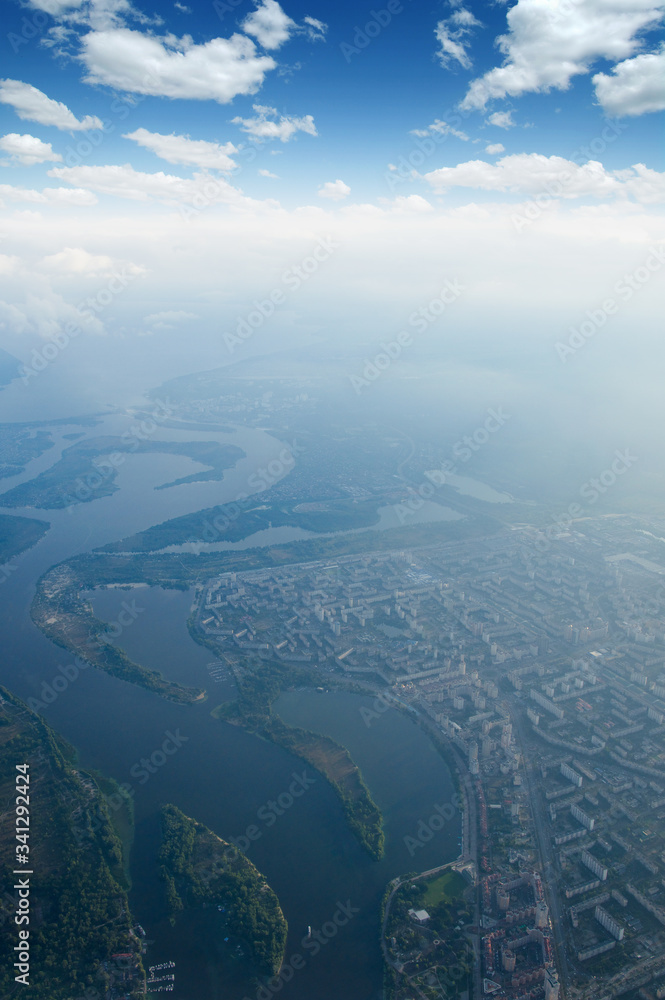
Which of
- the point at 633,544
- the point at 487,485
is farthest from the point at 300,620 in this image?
the point at 487,485

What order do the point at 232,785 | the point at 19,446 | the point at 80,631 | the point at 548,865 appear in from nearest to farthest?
the point at 548,865 < the point at 232,785 < the point at 80,631 < the point at 19,446

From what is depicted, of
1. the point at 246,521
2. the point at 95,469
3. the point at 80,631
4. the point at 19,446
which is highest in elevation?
the point at 246,521

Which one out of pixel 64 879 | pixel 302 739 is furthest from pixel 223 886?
pixel 302 739

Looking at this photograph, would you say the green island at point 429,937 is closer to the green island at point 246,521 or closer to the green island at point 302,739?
the green island at point 302,739

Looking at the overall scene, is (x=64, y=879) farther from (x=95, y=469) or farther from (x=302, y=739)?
(x=95, y=469)

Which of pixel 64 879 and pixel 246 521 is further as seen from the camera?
pixel 246 521

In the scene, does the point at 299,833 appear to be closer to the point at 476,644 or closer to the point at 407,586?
the point at 476,644

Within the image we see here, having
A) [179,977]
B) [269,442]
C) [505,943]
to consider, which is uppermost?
[269,442]

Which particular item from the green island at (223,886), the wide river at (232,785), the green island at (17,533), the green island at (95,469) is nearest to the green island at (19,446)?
the green island at (95,469)
